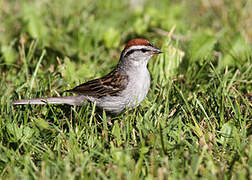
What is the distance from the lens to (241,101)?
15.1 feet

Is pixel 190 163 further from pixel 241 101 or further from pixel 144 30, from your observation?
pixel 144 30

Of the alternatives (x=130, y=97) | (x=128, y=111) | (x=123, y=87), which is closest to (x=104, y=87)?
(x=123, y=87)

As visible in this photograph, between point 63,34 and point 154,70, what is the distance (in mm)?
1893

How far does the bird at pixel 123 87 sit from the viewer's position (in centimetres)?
442

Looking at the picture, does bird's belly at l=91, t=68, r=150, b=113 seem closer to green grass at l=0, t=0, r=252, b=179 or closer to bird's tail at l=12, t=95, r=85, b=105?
green grass at l=0, t=0, r=252, b=179

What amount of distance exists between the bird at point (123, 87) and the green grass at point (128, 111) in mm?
146

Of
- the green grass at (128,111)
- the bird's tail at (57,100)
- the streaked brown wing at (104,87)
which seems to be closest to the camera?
the green grass at (128,111)

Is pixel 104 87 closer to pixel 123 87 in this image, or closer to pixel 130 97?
pixel 123 87

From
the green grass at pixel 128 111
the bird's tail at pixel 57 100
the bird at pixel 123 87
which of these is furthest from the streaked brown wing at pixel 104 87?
the green grass at pixel 128 111

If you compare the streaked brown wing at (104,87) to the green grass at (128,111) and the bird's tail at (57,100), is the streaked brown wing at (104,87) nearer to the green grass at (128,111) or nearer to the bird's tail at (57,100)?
the bird's tail at (57,100)

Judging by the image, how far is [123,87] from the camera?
4488 mm

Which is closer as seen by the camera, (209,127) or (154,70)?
(209,127)

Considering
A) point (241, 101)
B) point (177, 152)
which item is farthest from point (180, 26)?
point (177, 152)

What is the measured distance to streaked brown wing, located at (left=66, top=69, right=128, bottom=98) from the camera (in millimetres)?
4504
